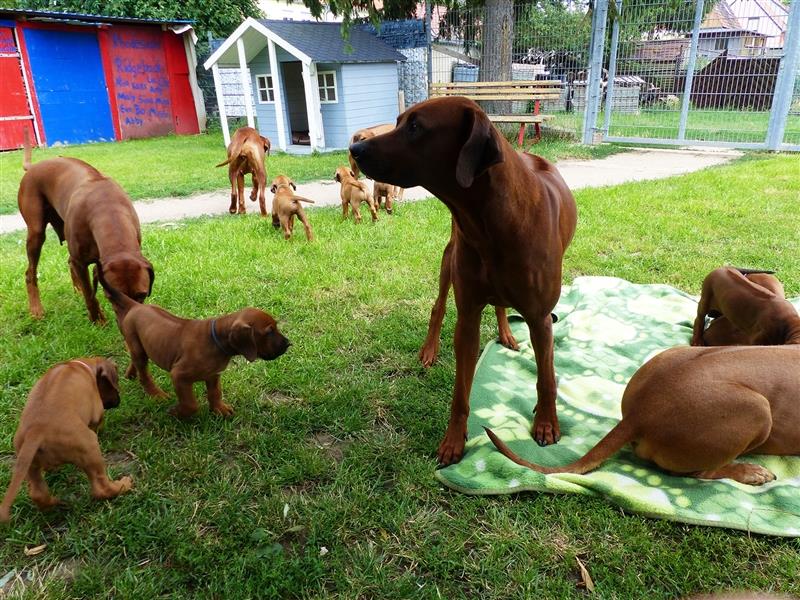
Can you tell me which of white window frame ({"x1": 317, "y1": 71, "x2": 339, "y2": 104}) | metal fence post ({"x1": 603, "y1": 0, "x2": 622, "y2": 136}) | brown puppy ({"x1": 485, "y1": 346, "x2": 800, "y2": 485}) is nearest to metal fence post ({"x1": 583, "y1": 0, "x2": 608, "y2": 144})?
metal fence post ({"x1": 603, "y1": 0, "x2": 622, "y2": 136})

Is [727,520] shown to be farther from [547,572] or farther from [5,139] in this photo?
[5,139]

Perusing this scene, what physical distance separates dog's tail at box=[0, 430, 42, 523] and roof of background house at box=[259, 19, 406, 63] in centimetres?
1239

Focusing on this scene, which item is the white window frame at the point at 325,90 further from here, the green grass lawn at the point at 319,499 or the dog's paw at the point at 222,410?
the dog's paw at the point at 222,410

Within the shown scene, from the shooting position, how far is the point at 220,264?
19.7ft

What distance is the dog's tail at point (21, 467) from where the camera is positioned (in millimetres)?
2283

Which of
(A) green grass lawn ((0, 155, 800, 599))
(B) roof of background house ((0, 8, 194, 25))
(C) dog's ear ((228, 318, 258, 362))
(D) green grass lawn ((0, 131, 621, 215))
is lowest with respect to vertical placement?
(A) green grass lawn ((0, 155, 800, 599))

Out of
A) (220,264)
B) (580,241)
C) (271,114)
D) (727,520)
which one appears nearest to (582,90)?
(271,114)

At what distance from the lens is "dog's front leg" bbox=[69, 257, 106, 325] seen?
14.5 ft

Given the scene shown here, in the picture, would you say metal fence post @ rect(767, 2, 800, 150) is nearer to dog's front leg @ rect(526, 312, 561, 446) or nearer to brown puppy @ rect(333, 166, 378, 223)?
brown puppy @ rect(333, 166, 378, 223)

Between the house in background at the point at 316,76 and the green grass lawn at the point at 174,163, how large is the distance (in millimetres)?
951

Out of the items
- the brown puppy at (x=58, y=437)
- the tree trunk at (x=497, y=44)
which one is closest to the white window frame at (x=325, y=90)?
the tree trunk at (x=497, y=44)

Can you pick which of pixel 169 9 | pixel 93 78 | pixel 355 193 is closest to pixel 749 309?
pixel 355 193

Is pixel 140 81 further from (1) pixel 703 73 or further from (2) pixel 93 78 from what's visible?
(1) pixel 703 73

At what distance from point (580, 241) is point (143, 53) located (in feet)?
63.0
